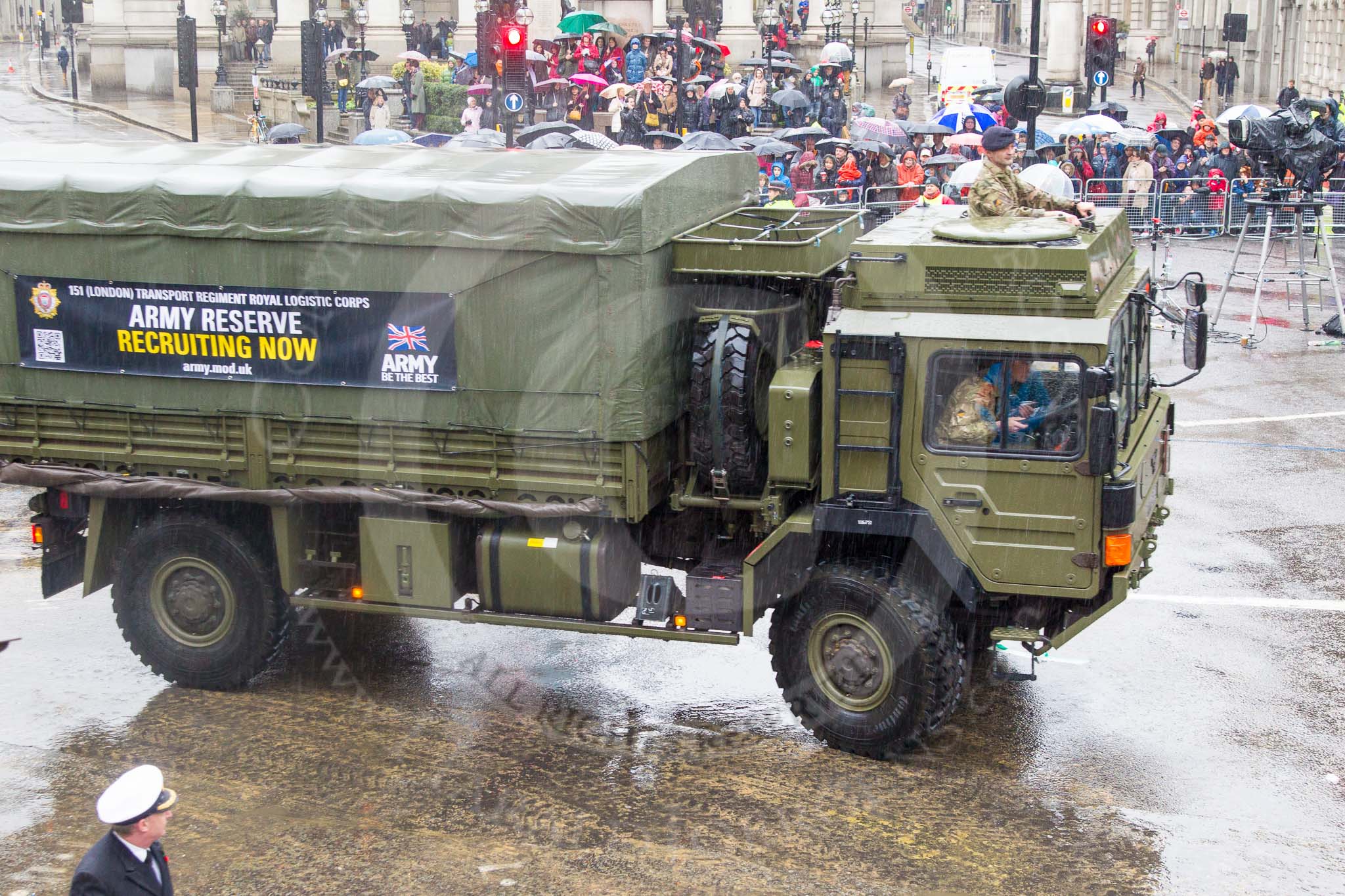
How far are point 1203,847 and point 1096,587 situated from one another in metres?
1.48

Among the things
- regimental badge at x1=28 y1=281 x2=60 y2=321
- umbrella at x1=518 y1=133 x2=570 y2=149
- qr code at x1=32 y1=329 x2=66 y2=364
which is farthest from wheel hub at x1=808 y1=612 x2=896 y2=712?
umbrella at x1=518 y1=133 x2=570 y2=149

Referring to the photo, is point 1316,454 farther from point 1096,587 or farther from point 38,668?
point 38,668

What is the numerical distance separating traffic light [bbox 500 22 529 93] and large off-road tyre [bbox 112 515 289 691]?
9.78m

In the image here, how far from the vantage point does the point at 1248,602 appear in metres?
11.7

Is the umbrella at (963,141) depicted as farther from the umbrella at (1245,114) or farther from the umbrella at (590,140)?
the umbrella at (590,140)

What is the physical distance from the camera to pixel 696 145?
2536cm

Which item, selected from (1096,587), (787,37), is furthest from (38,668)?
(787,37)

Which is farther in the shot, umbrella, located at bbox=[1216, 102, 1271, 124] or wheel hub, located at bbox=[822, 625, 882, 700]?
umbrella, located at bbox=[1216, 102, 1271, 124]

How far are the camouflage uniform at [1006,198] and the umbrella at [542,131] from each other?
16537mm

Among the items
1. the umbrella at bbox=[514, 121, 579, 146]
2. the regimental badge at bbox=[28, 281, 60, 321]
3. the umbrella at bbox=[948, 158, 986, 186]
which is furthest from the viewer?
the umbrella at bbox=[514, 121, 579, 146]

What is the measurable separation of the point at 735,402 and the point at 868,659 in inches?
67.8

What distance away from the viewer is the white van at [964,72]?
3197 centimetres

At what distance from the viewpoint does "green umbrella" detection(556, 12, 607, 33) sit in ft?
133

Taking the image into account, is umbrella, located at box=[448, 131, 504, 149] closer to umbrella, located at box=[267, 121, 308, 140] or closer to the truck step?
umbrella, located at box=[267, 121, 308, 140]
